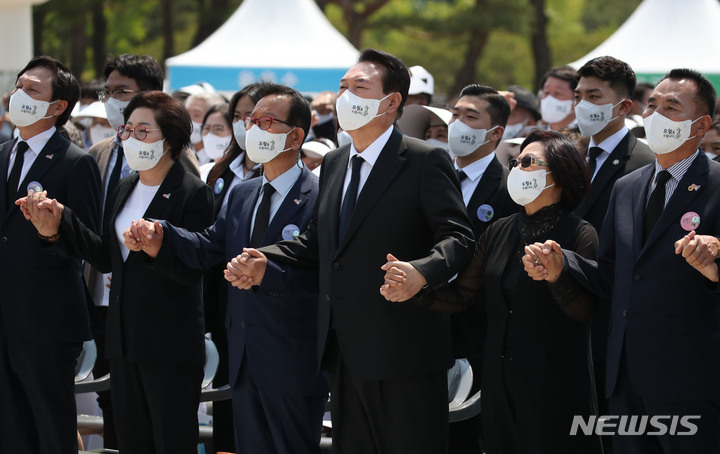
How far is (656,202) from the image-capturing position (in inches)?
169

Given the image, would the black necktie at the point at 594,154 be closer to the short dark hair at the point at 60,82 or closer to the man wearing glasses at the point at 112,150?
the man wearing glasses at the point at 112,150

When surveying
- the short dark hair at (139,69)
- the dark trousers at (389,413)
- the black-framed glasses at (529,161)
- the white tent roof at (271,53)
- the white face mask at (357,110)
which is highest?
the white face mask at (357,110)

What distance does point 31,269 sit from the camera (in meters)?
5.36

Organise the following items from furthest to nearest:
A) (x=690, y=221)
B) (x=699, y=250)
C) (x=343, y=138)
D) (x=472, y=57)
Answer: (x=472, y=57) < (x=343, y=138) < (x=690, y=221) < (x=699, y=250)

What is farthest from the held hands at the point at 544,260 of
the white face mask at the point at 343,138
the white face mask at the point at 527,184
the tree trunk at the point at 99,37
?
the tree trunk at the point at 99,37

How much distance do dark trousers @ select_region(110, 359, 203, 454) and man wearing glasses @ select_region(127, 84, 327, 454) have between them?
1.01 feet

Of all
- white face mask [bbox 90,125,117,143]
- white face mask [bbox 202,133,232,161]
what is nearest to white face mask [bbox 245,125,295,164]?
white face mask [bbox 202,133,232,161]

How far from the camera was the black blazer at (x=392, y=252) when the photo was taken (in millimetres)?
4320

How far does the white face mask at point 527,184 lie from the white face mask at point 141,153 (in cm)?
183

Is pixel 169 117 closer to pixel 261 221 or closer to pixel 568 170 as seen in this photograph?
pixel 261 221

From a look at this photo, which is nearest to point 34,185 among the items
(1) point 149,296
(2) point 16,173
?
(2) point 16,173

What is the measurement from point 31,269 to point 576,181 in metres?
2.83

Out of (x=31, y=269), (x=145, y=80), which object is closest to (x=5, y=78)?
(x=145, y=80)

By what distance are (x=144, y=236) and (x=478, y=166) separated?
1.94 meters
